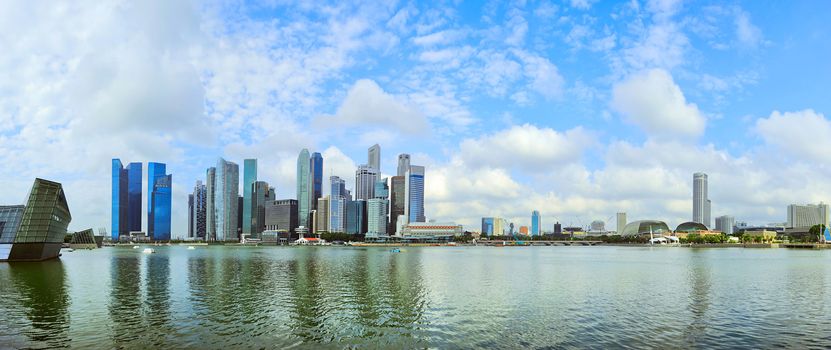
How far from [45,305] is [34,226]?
81.4 metres

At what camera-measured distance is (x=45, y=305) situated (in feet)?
170

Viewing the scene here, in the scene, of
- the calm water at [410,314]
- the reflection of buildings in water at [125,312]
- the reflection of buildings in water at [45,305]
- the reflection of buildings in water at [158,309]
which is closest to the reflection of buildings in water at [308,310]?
the calm water at [410,314]

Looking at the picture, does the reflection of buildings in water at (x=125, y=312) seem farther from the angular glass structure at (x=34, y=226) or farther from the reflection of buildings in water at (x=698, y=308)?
the angular glass structure at (x=34, y=226)

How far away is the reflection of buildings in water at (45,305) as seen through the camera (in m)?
37.5

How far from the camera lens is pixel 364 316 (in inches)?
1848

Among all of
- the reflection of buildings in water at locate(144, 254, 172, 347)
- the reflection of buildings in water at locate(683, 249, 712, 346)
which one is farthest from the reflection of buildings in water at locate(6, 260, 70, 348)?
the reflection of buildings in water at locate(683, 249, 712, 346)

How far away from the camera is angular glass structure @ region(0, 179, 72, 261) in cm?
11488

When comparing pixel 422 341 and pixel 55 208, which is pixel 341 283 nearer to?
pixel 422 341

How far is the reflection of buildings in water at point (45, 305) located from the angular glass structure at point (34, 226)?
1316 inches

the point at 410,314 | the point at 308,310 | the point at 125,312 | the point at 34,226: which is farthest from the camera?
the point at 34,226

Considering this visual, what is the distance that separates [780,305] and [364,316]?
4529 centimetres

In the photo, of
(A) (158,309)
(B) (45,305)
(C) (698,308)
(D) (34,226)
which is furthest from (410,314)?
(D) (34,226)

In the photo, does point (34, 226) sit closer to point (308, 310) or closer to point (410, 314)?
point (308, 310)

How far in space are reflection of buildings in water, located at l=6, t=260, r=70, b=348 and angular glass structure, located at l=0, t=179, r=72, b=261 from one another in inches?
1316
